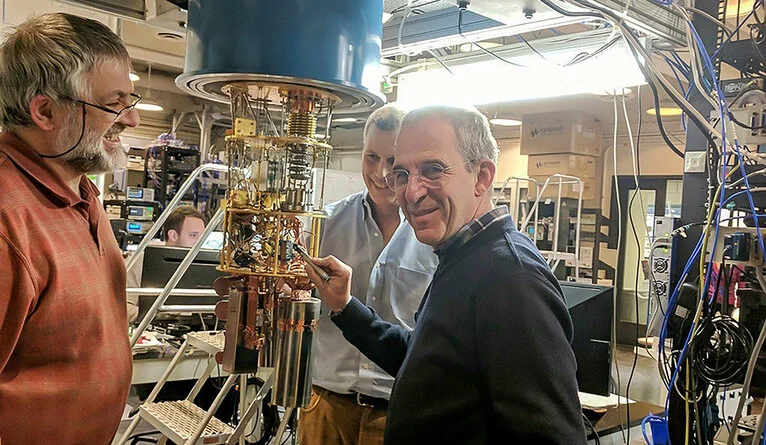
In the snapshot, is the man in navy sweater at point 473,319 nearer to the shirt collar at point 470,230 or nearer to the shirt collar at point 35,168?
the shirt collar at point 470,230

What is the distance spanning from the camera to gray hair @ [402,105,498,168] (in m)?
1.30

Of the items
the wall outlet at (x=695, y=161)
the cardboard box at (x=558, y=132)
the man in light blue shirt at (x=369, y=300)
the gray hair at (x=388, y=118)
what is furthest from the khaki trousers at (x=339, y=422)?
the cardboard box at (x=558, y=132)

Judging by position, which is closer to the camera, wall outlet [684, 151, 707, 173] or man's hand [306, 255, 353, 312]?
man's hand [306, 255, 353, 312]

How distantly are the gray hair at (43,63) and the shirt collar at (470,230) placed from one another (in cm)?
80

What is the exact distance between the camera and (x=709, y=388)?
2127 millimetres

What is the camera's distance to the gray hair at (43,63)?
4.14 ft

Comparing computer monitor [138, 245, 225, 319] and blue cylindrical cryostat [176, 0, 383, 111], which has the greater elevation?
blue cylindrical cryostat [176, 0, 383, 111]

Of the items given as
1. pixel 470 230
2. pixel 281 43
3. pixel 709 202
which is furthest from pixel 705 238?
pixel 281 43

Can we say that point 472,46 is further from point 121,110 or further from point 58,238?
point 58,238

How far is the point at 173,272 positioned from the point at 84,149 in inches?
78.8

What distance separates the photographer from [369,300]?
1.89 meters

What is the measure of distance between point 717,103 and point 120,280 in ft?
5.41

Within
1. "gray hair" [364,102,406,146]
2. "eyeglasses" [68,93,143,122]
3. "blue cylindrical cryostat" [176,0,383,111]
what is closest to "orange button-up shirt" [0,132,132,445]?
"eyeglasses" [68,93,143,122]

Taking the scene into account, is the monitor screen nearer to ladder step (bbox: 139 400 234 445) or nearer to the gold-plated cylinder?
ladder step (bbox: 139 400 234 445)
